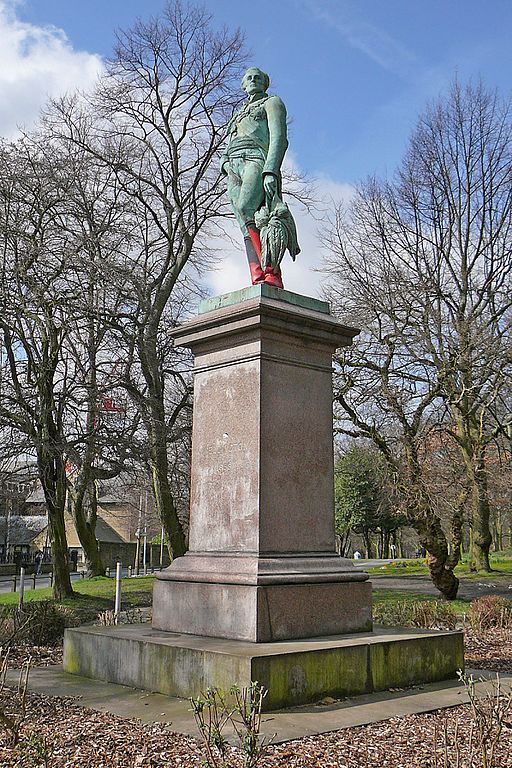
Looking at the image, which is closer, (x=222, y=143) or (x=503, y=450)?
(x=222, y=143)

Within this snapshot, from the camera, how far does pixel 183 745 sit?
520 cm

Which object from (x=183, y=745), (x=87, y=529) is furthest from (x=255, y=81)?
(x=87, y=529)

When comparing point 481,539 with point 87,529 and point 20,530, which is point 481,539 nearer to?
point 87,529

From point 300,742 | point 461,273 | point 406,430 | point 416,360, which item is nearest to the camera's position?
point 300,742

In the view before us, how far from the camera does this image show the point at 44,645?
11844 mm

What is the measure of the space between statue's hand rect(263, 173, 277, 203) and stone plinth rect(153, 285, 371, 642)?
3.90 feet

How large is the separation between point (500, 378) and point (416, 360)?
3263 mm

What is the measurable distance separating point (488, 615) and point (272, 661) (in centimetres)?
904

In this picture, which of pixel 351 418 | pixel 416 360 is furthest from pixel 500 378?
pixel 351 418

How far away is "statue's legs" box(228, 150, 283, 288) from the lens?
8750mm

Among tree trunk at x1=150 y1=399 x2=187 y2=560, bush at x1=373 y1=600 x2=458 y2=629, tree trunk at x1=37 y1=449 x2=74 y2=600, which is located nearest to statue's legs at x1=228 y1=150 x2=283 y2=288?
bush at x1=373 y1=600 x2=458 y2=629

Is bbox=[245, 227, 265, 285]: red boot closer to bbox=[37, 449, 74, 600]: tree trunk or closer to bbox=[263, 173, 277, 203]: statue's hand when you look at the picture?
bbox=[263, 173, 277, 203]: statue's hand

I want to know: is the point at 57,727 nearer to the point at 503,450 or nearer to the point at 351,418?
the point at 351,418

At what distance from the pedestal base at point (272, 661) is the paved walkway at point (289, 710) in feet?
0.35
